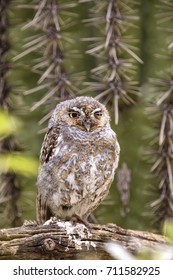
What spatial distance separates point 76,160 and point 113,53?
0.43 meters

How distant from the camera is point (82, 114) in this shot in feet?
8.47

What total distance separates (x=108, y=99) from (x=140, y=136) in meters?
0.17

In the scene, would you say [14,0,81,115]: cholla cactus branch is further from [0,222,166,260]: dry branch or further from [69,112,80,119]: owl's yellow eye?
[0,222,166,260]: dry branch

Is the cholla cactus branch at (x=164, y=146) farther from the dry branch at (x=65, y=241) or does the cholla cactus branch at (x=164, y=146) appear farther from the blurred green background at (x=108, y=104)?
the dry branch at (x=65, y=241)

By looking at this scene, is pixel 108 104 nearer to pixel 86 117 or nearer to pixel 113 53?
pixel 113 53

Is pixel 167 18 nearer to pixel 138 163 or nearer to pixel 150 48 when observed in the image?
pixel 150 48

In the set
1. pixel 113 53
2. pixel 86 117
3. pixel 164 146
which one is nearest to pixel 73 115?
pixel 86 117

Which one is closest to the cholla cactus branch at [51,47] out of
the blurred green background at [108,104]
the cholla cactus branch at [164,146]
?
the blurred green background at [108,104]

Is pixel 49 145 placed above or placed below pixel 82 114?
below

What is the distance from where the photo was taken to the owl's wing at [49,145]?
264 centimetres

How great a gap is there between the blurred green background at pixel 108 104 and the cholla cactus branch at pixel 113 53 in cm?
3

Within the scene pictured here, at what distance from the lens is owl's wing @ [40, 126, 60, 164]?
104 inches

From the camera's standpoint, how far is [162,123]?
2850 mm
